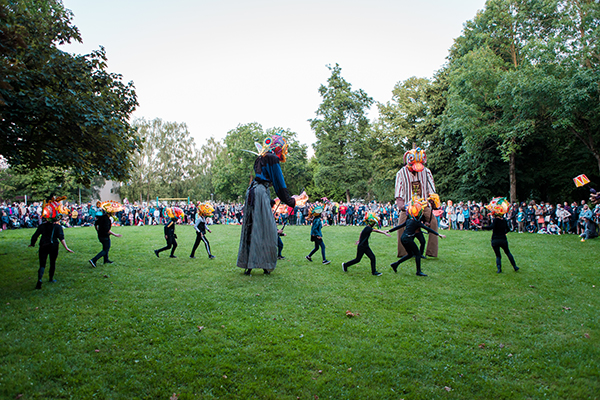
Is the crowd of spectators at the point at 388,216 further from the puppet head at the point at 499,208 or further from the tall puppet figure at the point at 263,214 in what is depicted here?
the tall puppet figure at the point at 263,214

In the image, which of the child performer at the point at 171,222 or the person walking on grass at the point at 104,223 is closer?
the person walking on grass at the point at 104,223

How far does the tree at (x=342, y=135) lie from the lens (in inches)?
1598

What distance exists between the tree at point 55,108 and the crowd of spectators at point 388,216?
Answer: 8.45ft

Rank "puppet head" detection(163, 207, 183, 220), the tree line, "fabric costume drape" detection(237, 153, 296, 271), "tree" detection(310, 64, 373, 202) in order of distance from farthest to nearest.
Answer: "tree" detection(310, 64, 373, 202) < the tree line < "puppet head" detection(163, 207, 183, 220) < "fabric costume drape" detection(237, 153, 296, 271)

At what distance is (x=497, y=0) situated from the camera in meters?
25.1

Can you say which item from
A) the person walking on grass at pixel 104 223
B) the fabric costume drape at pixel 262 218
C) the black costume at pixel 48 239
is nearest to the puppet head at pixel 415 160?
the fabric costume drape at pixel 262 218

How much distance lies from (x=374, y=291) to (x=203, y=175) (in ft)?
207

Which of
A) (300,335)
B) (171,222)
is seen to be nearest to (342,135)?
(171,222)

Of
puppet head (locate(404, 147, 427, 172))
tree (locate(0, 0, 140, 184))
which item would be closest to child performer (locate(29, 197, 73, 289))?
tree (locate(0, 0, 140, 184))

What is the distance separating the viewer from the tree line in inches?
750

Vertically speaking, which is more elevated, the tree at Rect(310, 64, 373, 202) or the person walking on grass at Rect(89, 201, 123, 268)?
the tree at Rect(310, 64, 373, 202)

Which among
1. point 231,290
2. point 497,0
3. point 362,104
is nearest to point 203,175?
point 362,104

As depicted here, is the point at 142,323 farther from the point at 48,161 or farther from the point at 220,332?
the point at 48,161

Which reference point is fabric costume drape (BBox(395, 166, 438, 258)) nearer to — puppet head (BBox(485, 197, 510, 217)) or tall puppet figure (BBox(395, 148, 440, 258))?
tall puppet figure (BBox(395, 148, 440, 258))
